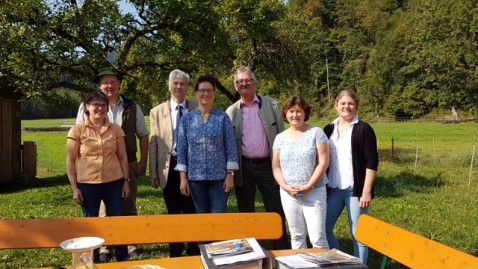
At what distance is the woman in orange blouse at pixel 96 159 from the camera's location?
169 inches

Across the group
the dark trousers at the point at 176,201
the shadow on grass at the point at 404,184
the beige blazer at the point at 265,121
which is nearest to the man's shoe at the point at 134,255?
the dark trousers at the point at 176,201

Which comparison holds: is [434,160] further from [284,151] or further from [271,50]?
[284,151]

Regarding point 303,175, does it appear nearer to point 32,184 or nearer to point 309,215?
point 309,215

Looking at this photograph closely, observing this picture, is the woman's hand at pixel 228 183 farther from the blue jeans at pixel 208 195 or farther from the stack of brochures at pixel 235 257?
the stack of brochures at pixel 235 257

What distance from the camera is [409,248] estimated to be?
3.03 meters

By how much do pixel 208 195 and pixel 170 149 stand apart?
26.9 inches

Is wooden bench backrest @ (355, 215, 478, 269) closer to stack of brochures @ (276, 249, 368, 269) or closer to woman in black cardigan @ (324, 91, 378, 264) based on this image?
stack of brochures @ (276, 249, 368, 269)

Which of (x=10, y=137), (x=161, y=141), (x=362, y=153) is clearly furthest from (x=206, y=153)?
(x=10, y=137)

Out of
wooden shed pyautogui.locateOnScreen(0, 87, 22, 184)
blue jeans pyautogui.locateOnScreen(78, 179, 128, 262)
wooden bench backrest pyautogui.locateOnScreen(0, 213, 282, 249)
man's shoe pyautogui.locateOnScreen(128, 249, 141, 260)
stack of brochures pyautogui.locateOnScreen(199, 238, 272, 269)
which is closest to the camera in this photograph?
stack of brochures pyautogui.locateOnScreen(199, 238, 272, 269)

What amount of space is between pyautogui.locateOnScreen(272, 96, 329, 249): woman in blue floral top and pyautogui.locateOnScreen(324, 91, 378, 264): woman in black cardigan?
0.18 meters

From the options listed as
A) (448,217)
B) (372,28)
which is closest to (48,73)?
(448,217)

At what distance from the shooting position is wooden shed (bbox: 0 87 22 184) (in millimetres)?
11922

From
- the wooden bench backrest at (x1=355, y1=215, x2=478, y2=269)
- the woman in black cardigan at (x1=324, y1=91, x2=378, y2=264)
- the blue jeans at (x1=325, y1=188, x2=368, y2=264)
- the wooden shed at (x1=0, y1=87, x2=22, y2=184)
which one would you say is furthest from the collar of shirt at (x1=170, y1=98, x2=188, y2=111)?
the wooden shed at (x1=0, y1=87, x2=22, y2=184)

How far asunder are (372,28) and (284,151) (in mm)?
72941
